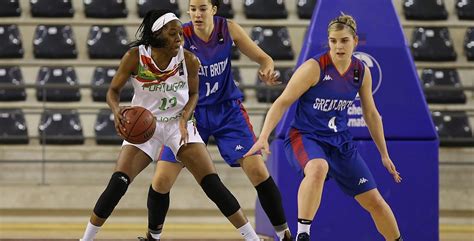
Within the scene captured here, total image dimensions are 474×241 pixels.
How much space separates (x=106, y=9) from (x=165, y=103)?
6316 mm

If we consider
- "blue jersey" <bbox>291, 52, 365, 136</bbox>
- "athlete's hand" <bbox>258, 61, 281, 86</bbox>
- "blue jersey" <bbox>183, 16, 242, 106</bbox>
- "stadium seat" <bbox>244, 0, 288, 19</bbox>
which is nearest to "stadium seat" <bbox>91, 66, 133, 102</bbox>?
"stadium seat" <bbox>244, 0, 288, 19</bbox>

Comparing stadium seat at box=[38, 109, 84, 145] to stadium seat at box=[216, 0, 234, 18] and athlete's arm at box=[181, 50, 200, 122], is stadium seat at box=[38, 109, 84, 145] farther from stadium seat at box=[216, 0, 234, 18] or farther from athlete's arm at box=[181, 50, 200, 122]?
athlete's arm at box=[181, 50, 200, 122]

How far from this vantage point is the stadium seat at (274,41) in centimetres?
1125

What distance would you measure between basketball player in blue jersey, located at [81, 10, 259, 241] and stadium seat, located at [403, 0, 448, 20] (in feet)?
21.9

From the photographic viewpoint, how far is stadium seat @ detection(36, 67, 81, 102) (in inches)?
425

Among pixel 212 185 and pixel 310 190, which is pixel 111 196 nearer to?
pixel 212 185

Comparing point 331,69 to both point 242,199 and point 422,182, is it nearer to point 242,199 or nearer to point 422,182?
point 422,182

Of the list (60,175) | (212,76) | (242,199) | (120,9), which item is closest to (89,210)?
(60,175)

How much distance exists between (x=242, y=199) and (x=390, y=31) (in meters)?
3.37

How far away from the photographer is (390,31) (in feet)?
22.7

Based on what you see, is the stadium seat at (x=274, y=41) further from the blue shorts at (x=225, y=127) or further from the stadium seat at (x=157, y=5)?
the blue shorts at (x=225, y=127)

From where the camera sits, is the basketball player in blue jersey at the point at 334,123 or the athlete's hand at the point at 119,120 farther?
the basketball player in blue jersey at the point at 334,123

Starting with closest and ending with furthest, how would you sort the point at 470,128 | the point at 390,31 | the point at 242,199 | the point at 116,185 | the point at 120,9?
the point at 116,185
the point at 390,31
the point at 242,199
the point at 470,128
the point at 120,9

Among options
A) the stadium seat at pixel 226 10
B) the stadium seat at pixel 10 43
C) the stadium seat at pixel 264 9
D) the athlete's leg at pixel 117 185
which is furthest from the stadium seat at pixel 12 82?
the athlete's leg at pixel 117 185
